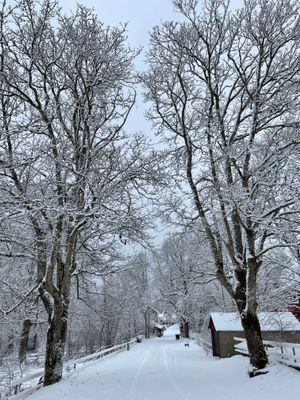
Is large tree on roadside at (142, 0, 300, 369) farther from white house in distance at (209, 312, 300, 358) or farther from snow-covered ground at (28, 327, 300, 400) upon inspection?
white house in distance at (209, 312, 300, 358)

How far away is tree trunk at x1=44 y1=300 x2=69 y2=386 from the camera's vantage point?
10570mm

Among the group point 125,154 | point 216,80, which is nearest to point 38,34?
point 125,154

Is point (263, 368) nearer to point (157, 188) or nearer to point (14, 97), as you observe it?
point (157, 188)

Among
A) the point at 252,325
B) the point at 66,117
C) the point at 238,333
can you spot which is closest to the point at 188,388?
the point at 252,325

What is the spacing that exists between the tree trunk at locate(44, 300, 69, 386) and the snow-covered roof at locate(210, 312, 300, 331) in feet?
40.6

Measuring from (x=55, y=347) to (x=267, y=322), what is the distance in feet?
44.0

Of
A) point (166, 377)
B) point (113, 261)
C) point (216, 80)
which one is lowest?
point (166, 377)

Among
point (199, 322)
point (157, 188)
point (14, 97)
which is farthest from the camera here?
point (199, 322)

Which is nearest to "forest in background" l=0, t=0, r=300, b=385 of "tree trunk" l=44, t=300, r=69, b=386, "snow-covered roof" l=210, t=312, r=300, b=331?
"tree trunk" l=44, t=300, r=69, b=386

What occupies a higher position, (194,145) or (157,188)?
(194,145)

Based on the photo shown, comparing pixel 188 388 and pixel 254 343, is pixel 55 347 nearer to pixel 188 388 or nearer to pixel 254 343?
pixel 188 388

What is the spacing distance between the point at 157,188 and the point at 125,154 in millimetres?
1523

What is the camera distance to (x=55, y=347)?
34.9ft

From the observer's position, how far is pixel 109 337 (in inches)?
1640
